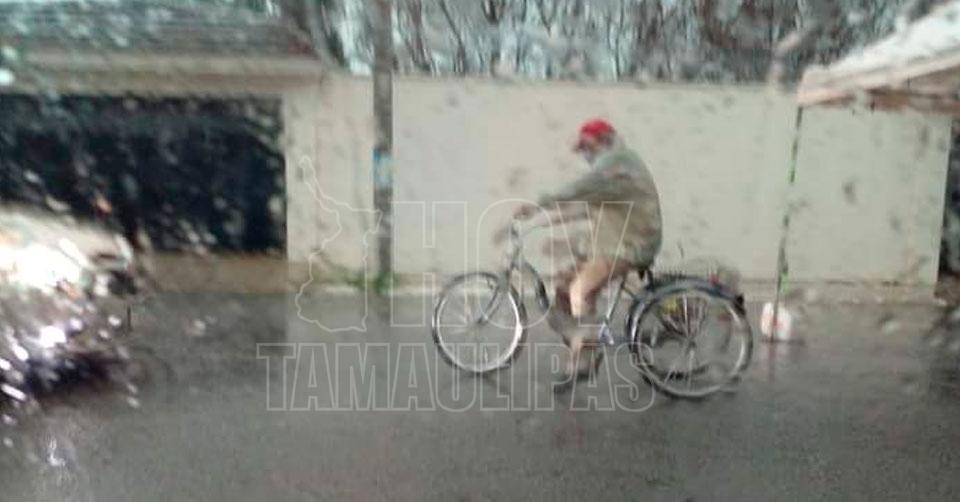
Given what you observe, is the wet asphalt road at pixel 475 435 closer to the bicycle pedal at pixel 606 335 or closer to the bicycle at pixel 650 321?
the bicycle at pixel 650 321

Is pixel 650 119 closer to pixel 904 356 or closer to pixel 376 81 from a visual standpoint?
pixel 376 81

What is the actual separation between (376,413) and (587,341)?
141 cm

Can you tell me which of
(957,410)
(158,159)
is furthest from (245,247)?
(957,410)

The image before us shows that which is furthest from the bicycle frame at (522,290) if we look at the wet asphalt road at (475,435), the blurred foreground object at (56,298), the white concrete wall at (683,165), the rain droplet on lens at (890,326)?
the white concrete wall at (683,165)

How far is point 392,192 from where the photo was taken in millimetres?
10617

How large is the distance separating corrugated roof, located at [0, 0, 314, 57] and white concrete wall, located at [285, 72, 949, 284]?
3.57 ft

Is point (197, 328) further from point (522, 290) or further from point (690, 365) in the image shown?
point (690, 365)

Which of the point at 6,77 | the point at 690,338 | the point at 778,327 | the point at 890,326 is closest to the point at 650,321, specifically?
the point at 690,338

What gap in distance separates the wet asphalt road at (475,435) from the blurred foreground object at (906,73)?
82.5 inches

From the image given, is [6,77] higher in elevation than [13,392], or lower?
higher

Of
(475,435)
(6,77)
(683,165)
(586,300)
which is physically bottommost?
(475,435)

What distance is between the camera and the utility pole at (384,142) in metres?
9.97

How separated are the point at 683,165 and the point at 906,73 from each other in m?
4.16

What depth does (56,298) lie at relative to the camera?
6.06 metres
